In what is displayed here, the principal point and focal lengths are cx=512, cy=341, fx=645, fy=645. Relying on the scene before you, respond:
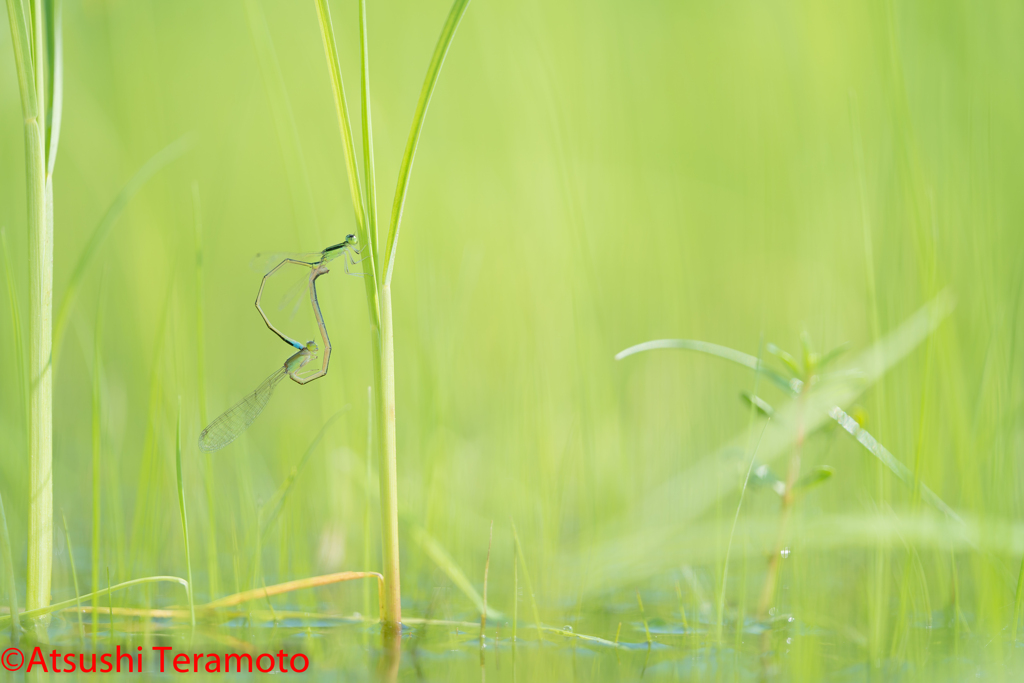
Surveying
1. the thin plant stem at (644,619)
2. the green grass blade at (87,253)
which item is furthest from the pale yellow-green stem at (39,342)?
the thin plant stem at (644,619)

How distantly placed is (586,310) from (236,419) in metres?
0.78

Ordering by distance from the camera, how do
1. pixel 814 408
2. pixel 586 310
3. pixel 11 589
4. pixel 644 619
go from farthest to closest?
pixel 586 310
pixel 814 408
pixel 644 619
pixel 11 589

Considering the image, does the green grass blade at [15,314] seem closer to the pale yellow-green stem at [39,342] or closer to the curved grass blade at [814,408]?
the pale yellow-green stem at [39,342]

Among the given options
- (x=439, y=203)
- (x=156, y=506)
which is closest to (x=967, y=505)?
(x=156, y=506)

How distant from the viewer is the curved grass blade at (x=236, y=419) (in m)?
0.94

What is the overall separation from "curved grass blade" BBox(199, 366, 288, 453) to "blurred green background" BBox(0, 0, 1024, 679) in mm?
35

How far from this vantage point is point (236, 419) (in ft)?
3.33

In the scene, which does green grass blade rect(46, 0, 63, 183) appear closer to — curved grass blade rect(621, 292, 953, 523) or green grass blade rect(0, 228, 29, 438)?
green grass blade rect(0, 228, 29, 438)

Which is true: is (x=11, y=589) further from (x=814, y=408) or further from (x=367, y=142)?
(x=814, y=408)

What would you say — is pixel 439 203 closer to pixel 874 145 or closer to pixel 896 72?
pixel 874 145

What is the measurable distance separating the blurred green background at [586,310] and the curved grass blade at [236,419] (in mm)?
35

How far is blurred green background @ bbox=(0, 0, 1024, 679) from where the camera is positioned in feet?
3.08

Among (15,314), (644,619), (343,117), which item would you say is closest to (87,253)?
(15,314)

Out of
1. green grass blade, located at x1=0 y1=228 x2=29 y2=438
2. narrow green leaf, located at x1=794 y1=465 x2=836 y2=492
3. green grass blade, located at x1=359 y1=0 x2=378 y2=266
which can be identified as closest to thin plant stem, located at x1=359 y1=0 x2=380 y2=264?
green grass blade, located at x1=359 y1=0 x2=378 y2=266
